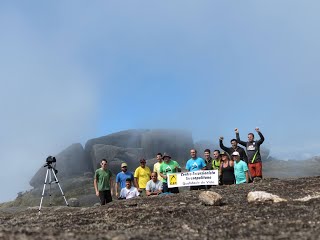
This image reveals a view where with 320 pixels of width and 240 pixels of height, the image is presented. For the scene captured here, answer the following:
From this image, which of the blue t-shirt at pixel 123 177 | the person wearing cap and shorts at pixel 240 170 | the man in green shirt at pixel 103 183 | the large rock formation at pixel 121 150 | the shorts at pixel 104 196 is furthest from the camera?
the large rock formation at pixel 121 150

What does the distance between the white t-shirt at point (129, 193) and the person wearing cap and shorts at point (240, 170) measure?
571cm

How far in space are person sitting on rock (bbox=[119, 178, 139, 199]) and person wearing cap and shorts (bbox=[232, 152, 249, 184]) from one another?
18.7ft

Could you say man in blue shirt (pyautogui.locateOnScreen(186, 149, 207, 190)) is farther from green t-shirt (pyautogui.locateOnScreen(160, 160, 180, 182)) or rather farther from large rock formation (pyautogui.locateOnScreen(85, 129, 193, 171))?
large rock formation (pyautogui.locateOnScreen(85, 129, 193, 171))

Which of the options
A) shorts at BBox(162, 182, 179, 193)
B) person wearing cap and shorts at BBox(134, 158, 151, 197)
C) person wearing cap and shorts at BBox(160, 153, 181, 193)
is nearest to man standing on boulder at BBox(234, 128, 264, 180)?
person wearing cap and shorts at BBox(160, 153, 181, 193)

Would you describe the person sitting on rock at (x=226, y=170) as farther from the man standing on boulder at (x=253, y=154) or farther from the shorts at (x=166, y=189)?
the shorts at (x=166, y=189)

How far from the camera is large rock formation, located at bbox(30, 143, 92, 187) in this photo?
99.1 meters

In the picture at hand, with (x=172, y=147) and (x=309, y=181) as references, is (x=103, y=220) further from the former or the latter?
(x=172, y=147)

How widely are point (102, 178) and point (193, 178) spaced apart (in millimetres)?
5837

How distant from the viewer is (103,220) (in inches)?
566

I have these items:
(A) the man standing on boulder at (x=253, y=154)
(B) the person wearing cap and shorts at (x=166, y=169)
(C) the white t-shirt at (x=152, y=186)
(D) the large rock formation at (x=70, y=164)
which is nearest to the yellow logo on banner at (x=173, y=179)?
(B) the person wearing cap and shorts at (x=166, y=169)

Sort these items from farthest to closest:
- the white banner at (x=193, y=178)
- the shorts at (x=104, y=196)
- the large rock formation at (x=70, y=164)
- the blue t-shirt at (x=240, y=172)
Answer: the large rock formation at (x=70, y=164) < the white banner at (x=193, y=178) < the blue t-shirt at (x=240, y=172) < the shorts at (x=104, y=196)

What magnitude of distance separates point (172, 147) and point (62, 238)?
105599mm

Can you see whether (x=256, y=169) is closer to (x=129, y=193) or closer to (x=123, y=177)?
(x=129, y=193)

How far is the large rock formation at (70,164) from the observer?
99.1m
